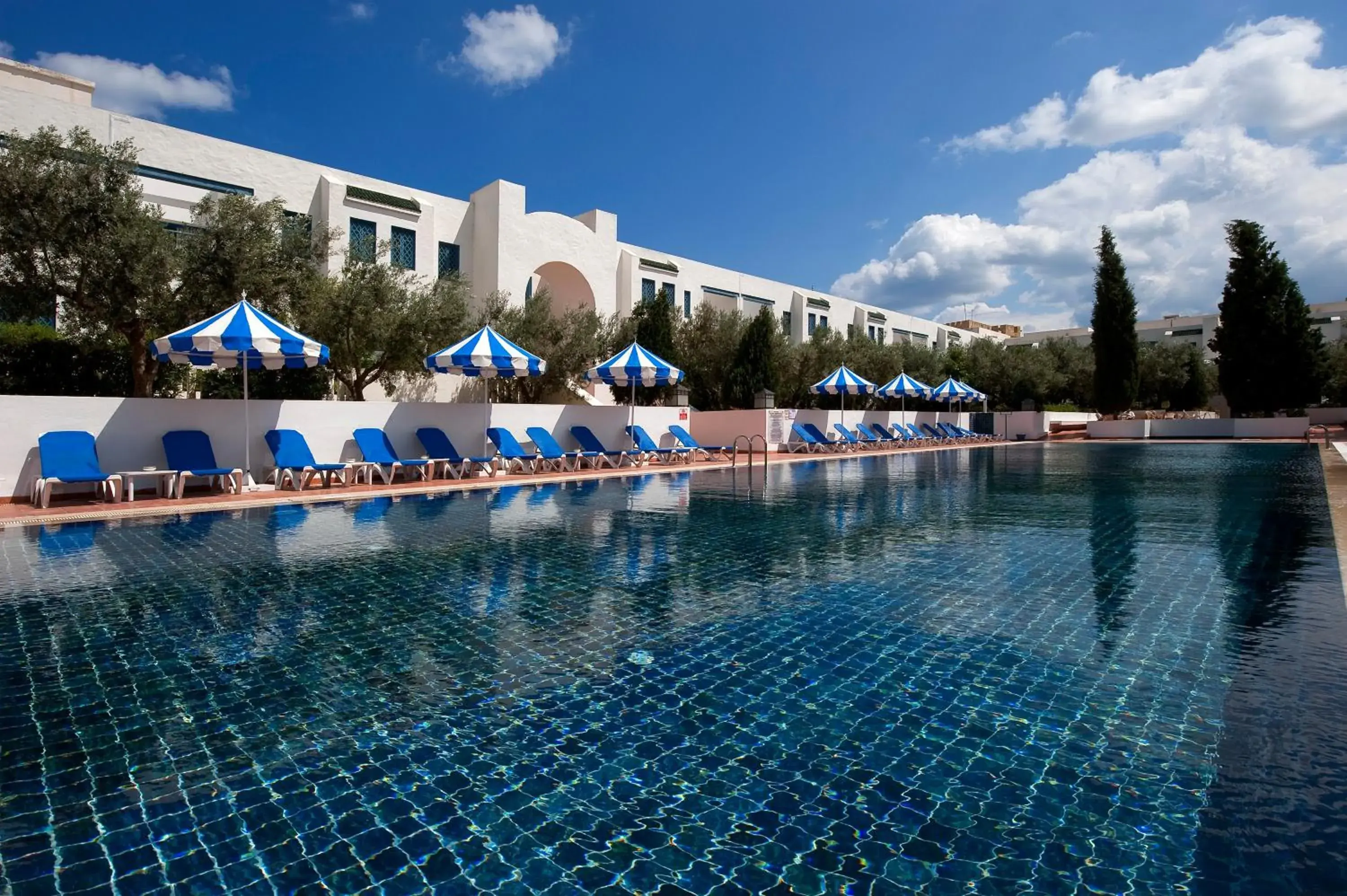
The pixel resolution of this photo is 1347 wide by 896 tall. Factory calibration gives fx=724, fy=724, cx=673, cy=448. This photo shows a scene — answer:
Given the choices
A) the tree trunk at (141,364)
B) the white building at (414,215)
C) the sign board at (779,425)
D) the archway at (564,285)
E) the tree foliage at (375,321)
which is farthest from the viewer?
the archway at (564,285)

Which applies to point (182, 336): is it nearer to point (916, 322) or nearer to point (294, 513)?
point (294, 513)

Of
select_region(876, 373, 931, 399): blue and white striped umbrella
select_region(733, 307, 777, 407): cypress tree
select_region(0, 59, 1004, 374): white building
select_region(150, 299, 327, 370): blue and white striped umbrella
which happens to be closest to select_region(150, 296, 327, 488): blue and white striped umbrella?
select_region(150, 299, 327, 370): blue and white striped umbrella

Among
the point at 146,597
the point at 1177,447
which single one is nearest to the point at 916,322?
the point at 1177,447

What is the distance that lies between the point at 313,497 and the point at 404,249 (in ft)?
48.4

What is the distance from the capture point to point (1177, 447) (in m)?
26.5

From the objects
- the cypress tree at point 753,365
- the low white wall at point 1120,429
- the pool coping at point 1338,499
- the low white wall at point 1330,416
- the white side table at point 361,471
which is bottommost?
the pool coping at point 1338,499

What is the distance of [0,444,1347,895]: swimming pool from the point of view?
2.25 metres

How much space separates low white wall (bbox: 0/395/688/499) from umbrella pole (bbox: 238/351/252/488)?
0.07 m

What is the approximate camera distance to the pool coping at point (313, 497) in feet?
27.8

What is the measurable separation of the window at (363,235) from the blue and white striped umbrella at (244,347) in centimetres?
1007

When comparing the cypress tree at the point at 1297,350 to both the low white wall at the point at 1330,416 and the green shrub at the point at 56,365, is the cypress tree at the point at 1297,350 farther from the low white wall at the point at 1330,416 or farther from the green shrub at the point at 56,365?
the green shrub at the point at 56,365

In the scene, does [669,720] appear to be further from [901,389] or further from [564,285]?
[564,285]

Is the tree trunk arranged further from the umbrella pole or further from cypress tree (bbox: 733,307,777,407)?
cypress tree (bbox: 733,307,777,407)

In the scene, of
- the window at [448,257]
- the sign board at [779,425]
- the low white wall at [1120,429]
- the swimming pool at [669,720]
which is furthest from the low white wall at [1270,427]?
the window at [448,257]
